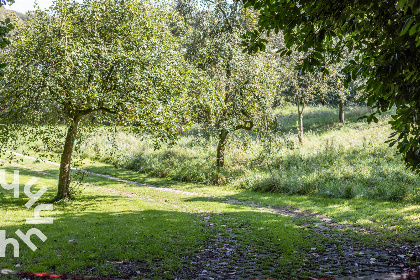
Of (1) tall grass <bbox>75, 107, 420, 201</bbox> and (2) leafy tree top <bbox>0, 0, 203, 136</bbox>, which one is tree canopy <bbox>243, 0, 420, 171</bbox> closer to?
(2) leafy tree top <bbox>0, 0, 203, 136</bbox>

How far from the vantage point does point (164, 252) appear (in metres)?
7.88

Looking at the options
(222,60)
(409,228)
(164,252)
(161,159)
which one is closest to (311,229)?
(409,228)

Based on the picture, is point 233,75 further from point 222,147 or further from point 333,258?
point 333,258

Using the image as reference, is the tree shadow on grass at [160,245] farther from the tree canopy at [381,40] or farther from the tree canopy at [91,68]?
the tree canopy at [381,40]

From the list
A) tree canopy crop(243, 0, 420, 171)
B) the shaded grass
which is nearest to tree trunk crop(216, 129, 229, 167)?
the shaded grass

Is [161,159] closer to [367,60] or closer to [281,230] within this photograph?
[281,230]

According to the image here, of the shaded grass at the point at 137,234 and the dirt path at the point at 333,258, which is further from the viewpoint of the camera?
the shaded grass at the point at 137,234

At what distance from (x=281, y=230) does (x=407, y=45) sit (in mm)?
7092

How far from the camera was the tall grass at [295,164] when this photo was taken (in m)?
15.8

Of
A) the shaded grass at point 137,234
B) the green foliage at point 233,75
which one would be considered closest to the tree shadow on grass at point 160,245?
the shaded grass at point 137,234

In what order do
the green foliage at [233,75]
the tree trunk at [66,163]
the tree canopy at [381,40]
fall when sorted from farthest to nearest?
the green foliage at [233,75] < the tree trunk at [66,163] < the tree canopy at [381,40]

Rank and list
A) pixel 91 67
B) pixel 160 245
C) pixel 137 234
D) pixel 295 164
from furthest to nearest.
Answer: pixel 295 164 < pixel 91 67 < pixel 137 234 < pixel 160 245

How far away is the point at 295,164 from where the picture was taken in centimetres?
2188

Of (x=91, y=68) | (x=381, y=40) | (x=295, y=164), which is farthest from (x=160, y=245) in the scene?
(x=295, y=164)
